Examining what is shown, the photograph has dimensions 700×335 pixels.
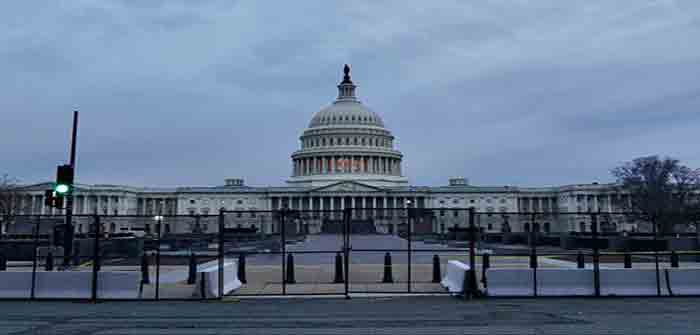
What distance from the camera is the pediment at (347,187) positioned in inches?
6634

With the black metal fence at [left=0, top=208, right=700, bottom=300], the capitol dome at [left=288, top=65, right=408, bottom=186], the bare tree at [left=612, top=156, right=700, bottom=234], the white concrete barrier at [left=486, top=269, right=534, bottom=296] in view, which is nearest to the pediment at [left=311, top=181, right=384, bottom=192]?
the capitol dome at [left=288, top=65, right=408, bottom=186]

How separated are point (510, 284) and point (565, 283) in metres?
1.63

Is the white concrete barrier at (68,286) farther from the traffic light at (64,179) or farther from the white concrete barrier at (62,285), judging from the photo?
the traffic light at (64,179)

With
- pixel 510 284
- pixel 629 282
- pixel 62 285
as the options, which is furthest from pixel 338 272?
pixel 629 282

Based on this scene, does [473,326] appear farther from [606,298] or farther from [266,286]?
[266,286]

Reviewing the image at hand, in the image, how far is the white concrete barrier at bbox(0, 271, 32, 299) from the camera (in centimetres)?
1923

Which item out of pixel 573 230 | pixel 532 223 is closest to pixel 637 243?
pixel 573 230

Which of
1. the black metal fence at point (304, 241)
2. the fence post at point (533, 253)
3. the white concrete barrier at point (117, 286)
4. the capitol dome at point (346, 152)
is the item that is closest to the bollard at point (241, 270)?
the black metal fence at point (304, 241)

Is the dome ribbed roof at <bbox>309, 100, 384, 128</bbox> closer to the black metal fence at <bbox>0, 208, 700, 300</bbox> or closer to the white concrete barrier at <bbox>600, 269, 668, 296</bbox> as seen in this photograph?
the black metal fence at <bbox>0, 208, 700, 300</bbox>

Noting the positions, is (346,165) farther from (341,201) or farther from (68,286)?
(68,286)

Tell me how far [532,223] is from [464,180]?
178022 millimetres

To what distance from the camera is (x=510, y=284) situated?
770 inches

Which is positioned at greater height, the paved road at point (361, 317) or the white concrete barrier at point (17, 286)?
the white concrete barrier at point (17, 286)

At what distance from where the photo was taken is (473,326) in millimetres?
13641
